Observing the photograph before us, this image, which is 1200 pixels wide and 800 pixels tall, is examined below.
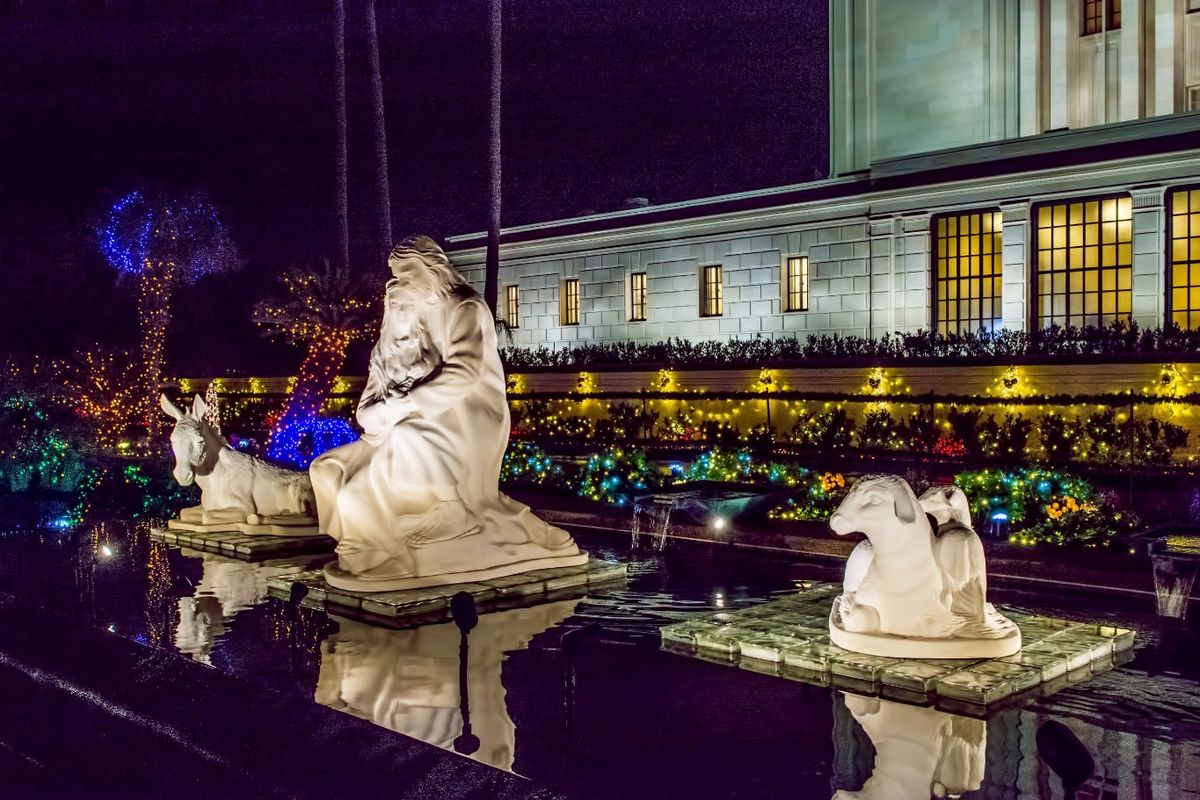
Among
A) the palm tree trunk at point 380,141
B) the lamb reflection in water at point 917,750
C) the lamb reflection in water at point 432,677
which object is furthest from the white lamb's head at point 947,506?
the palm tree trunk at point 380,141

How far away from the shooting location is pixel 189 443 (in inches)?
523

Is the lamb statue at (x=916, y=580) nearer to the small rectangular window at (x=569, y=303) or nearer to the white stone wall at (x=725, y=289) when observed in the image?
the white stone wall at (x=725, y=289)

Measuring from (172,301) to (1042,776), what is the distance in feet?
152

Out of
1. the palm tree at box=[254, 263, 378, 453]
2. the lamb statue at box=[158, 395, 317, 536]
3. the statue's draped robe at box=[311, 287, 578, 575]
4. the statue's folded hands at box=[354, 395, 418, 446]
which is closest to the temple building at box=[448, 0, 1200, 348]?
the palm tree at box=[254, 263, 378, 453]

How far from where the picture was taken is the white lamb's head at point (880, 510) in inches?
287

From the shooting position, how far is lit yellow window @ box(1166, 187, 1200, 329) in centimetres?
2425

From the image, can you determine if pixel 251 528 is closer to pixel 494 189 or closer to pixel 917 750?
pixel 917 750

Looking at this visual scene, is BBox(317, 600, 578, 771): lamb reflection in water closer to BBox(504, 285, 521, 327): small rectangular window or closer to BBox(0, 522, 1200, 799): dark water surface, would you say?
BBox(0, 522, 1200, 799): dark water surface

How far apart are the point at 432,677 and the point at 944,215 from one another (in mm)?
23713

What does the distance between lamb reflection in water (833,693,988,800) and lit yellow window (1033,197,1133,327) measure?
21.1 metres

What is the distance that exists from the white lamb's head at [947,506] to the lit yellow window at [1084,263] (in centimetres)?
1976

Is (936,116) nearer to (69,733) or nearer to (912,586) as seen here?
(912,586)

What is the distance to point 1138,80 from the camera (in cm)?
3406

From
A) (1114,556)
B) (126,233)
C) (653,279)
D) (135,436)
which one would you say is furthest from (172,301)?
(1114,556)
